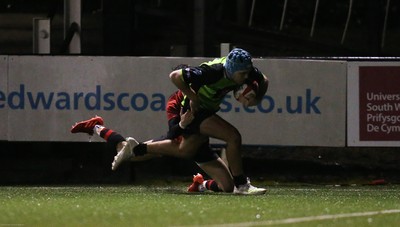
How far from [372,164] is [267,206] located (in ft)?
20.2

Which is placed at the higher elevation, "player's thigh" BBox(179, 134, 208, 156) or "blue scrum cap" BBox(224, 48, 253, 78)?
"blue scrum cap" BBox(224, 48, 253, 78)

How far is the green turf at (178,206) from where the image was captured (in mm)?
11039

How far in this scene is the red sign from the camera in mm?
17219

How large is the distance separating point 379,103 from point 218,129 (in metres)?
3.61

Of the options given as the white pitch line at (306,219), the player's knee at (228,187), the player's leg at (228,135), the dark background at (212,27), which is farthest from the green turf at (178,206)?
the dark background at (212,27)

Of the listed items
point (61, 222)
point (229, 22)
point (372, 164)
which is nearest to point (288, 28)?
point (229, 22)

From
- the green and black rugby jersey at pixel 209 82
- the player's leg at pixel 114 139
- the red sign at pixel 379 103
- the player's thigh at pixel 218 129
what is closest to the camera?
the green and black rugby jersey at pixel 209 82

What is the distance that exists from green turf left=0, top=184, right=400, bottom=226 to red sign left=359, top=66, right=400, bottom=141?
140 centimetres

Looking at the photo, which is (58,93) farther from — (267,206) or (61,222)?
(61,222)

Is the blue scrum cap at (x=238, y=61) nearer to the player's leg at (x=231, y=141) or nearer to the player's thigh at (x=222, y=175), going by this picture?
the player's leg at (x=231, y=141)

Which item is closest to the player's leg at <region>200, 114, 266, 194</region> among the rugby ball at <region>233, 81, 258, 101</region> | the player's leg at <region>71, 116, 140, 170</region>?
the rugby ball at <region>233, 81, 258, 101</region>

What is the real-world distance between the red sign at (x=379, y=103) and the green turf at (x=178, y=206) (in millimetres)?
1395

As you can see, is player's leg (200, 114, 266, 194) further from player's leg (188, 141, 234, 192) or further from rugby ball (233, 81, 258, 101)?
rugby ball (233, 81, 258, 101)

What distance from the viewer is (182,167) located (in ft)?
59.5
